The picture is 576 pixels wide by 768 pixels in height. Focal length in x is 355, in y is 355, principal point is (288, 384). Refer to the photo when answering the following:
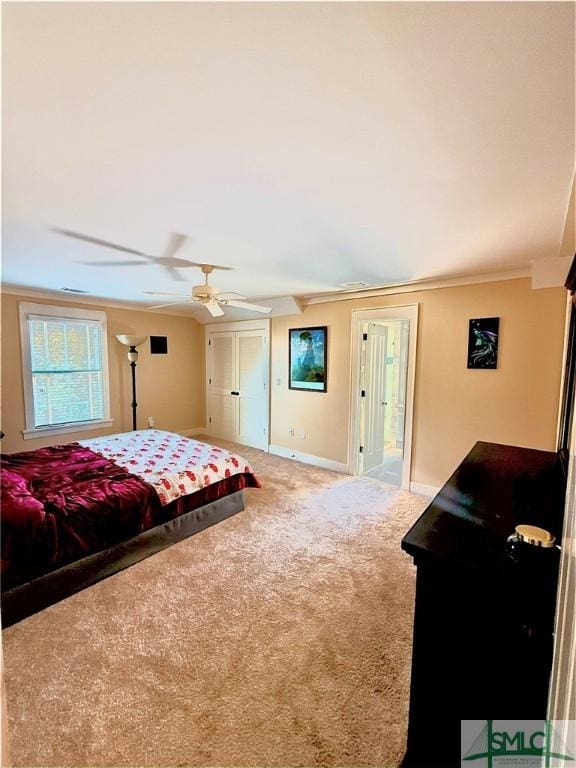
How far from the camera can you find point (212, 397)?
6.31 m

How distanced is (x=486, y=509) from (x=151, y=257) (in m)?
2.80

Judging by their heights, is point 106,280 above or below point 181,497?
above

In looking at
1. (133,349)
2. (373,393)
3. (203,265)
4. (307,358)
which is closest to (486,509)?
(203,265)

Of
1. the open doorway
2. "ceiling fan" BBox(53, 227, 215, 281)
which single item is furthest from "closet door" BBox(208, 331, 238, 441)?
"ceiling fan" BBox(53, 227, 215, 281)

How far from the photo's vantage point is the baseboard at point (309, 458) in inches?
177

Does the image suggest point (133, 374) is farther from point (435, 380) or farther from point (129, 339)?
point (435, 380)

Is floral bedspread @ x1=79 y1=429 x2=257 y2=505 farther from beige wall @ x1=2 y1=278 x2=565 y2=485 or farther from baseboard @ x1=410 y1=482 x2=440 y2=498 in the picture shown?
baseboard @ x1=410 y1=482 x2=440 y2=498

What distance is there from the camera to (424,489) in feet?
12.4

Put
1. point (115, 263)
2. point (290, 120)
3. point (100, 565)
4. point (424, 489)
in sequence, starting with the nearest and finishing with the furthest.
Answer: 1. point (290, 120)
2. point (100, 565)
3. point (115, 263)
4. point (424, 489)

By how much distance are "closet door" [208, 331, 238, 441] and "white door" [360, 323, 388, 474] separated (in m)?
2.32

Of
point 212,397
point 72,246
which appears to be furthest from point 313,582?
point 212,397

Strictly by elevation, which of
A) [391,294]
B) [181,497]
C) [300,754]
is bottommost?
[300,754]

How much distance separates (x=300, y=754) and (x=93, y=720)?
86 centimetres

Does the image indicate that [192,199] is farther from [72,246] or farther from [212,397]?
[212,397]
